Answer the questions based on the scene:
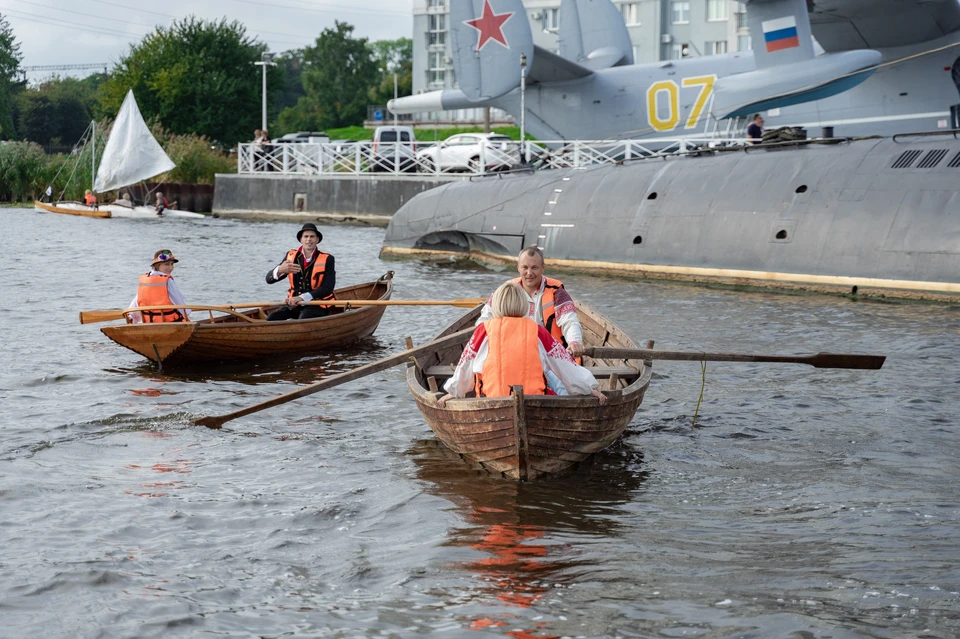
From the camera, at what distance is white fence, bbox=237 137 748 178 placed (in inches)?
1385

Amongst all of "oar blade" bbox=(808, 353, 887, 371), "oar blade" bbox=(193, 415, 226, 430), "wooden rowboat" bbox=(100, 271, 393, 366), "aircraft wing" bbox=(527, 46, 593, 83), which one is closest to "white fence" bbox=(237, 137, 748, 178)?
"aircraft wing" bbox=(527, 46, 593, 83)

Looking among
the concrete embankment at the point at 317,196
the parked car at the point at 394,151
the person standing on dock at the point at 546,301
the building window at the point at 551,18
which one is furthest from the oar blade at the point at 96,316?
the building window at the point at 551,18

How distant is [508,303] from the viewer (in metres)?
8.41

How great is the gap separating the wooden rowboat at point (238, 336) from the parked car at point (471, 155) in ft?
81.2

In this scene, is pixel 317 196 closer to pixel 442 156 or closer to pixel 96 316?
pixel 442 156

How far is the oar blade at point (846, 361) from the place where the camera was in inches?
426

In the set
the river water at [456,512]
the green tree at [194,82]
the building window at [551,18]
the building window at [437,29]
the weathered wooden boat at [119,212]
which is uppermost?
the building window at [437,29]

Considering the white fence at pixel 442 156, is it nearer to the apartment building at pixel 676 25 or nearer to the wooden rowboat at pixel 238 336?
the wooden rowboat at pixel 238 336

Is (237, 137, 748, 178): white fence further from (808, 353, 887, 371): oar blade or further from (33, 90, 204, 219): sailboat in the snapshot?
(808, 353, 887, 371): oar blade

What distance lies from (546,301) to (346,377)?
2.02 metres

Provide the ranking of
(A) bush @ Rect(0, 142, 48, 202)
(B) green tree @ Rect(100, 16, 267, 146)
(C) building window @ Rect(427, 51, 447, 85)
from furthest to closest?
(C) building window @ Rect(427, 51, 447, 85)
(B) green tree @ Rect(100, 16, 267, 146)
(A) bush @ Rect(0, 142, 48, 202)

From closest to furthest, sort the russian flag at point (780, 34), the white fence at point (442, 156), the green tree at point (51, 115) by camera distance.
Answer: the russian flag at point (780, 34) < the white fence at point (442, 156) < the green tree at point (51, 115)

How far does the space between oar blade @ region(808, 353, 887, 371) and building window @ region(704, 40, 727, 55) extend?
77590 millimetres

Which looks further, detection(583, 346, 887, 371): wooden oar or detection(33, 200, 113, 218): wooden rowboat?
detection(33, 200, 113, 218): wooden rowboat
